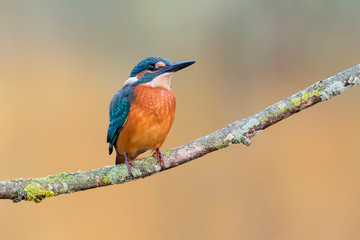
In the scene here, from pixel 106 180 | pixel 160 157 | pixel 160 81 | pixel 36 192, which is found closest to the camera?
pixel 36 192

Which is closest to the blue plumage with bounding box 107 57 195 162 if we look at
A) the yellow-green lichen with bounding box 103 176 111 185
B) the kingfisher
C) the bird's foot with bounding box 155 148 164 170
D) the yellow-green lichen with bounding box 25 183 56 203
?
the kingfisher

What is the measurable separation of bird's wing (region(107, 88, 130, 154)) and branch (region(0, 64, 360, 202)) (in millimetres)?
305

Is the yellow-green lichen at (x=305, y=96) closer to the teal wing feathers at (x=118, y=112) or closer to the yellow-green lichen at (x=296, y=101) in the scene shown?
the yellow-green lichen at (x=296, y=101)

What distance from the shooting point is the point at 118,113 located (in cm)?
229

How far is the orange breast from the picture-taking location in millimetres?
2238

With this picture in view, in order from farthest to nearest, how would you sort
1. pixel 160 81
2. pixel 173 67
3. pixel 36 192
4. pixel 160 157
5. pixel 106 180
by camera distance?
pixel 160 81
pixel 173 67
pixel 160 157
pixel 106 180
pixel 36 192

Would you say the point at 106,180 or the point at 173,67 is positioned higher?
the point at 173,67

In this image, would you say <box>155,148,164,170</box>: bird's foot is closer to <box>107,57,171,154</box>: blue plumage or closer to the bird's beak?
<box>107,57,171,154</box>: blue plumage

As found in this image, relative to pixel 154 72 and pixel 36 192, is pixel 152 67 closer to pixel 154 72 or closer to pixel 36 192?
pixel 154 72

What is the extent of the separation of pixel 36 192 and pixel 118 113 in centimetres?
62

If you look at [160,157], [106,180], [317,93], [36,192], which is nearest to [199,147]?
[160,157]

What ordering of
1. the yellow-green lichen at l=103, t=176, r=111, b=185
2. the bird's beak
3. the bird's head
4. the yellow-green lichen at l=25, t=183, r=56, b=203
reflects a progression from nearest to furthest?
the yellow-green lichen at l=25, t=183, r=56, b=203
the yellow-green lichen at l=103, t=176, r=111, b=185
the bird's beak
the bird's head

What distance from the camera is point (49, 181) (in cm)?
185

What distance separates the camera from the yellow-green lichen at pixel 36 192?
1784 millimetres
